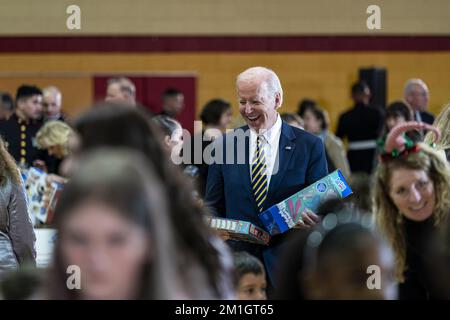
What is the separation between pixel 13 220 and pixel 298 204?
1663 millimetres

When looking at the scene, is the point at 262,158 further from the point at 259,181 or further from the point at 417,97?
the point at 417,97

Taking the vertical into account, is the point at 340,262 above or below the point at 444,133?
below

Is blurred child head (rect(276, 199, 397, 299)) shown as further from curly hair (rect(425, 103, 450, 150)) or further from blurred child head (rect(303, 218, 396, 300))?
curly hair (rect(425, 103, 450, 150))

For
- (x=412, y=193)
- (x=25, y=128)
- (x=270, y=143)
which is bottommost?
(x=412, y=193)

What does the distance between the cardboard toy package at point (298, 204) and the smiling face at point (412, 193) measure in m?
0.92

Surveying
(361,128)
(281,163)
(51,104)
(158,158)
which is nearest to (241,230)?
(281,163)

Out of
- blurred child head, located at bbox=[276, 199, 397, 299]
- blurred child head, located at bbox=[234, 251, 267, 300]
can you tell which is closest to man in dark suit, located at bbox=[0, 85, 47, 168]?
blurred child head, located at bbox=[234, 251, 267, 300]

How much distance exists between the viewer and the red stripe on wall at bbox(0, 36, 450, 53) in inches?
599

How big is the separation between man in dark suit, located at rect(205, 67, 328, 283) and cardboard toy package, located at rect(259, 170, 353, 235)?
0.15 m

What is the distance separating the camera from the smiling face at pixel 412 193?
4.35 metres

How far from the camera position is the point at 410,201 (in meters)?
4.38
